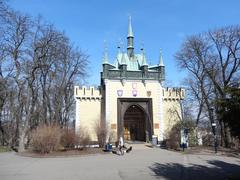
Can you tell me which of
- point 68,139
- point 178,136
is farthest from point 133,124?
point 68,139

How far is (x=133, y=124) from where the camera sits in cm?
4131

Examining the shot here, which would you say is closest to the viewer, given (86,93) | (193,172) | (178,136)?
(193,172)

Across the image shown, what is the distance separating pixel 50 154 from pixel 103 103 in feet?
54.0

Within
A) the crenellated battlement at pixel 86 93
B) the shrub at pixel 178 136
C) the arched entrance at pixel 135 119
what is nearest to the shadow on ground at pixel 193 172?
the shrub at pixel 178 136

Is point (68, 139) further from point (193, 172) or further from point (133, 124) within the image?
point (133, 124)

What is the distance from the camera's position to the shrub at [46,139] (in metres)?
23.5

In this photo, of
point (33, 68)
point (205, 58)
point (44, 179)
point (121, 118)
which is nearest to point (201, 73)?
point (205, 58)

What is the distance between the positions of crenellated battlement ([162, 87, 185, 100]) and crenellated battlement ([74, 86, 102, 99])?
8846mm

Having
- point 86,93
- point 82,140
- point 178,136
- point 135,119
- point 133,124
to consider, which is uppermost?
point 86,93

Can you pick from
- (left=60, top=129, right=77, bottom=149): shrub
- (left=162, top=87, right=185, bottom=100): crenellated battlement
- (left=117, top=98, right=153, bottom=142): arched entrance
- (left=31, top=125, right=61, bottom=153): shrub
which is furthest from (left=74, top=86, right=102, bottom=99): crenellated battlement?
(left=31, top=125, right=61, bottom=153): shrub

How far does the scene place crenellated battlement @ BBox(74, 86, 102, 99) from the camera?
38094 millimetres

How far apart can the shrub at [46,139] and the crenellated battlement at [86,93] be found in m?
14.2

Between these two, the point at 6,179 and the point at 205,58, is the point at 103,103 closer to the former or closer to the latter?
the point at 205,58

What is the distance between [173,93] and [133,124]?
6819 mm
